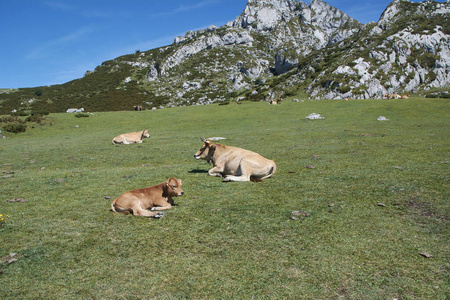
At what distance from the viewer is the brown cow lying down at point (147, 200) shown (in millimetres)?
7247

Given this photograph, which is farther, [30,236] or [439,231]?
[30,236]

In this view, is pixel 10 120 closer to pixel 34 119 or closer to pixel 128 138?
pixel 34 119

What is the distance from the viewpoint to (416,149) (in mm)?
14484

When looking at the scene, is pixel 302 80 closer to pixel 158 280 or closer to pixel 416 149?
pixel 416 149

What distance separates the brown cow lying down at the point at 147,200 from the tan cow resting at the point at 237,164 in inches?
111

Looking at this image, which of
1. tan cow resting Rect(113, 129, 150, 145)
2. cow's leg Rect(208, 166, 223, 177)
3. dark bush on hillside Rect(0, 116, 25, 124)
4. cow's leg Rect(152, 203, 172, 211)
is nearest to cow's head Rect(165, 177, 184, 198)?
cow's leg Rect(152, 203, 172, 211)

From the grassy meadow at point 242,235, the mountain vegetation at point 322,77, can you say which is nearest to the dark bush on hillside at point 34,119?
the grassy meadow at point 242,235

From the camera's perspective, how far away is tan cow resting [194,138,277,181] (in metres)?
10.3

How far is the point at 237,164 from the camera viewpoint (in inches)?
416

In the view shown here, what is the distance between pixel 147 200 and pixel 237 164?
4014mm

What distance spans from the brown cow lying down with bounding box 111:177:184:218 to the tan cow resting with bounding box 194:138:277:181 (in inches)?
111

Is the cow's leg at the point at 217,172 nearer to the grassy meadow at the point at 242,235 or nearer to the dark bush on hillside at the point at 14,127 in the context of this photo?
the grassy meadow at the point at 242,235

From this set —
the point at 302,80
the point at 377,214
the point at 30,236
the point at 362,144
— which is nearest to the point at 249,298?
the point at 377,214

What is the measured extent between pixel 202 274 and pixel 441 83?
112789 mm
